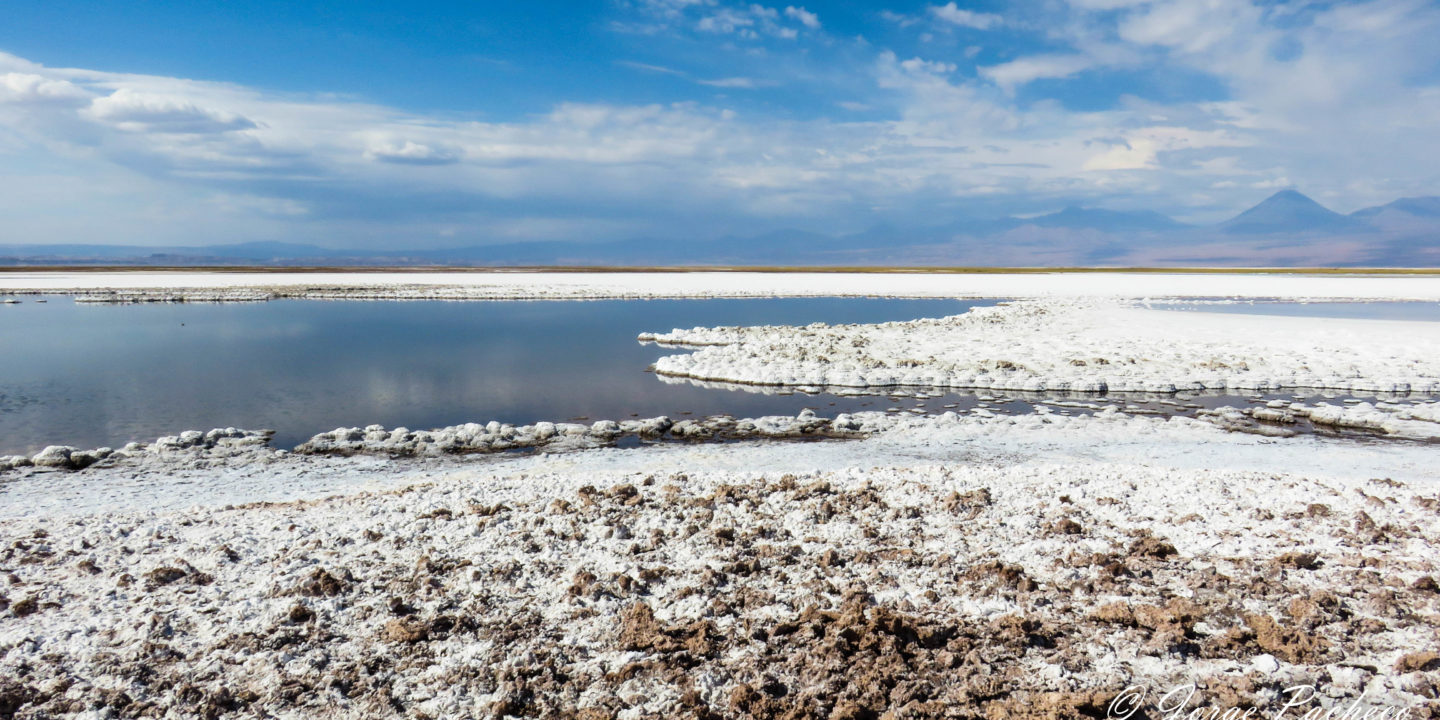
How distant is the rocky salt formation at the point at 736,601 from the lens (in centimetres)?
392

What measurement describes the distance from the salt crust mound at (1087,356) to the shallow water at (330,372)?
1659 mm

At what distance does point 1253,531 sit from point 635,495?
15.8 feet

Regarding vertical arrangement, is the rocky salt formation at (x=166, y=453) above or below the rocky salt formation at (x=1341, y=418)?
below

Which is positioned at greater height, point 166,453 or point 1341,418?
point 1341,418

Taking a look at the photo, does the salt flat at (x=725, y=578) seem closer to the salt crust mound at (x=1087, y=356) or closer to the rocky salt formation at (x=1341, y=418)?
the rocky salt formation at (x=1341, y=418)

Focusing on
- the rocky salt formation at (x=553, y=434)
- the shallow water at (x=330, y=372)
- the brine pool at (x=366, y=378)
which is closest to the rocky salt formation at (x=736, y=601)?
the rocky salt formation at (x=553, y=434)

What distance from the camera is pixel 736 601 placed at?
487cm

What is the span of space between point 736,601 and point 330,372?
44.9 feet

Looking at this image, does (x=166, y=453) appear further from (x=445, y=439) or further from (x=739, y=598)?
(x=739, y=598)

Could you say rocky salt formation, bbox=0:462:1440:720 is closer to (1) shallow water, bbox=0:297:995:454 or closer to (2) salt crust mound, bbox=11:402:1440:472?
(2) salt crust mound, bbox=11:402:1440:472

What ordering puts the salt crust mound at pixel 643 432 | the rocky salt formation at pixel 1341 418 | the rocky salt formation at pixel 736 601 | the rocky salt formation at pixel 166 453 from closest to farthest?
the rocky salt formation at pixel 736 601 → the rocky salt formation at pixel 166 453 → the salt crust mound at pixel 643 432 → the rocky salt formation at pixel 1341 418

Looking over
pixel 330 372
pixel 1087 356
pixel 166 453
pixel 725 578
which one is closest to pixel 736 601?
pixel 725 578

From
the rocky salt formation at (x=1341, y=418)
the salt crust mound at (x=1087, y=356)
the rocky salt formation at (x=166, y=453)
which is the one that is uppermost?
the salt crust mound at (x=1087, y=356)

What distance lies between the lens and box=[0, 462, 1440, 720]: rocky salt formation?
12.9ft
